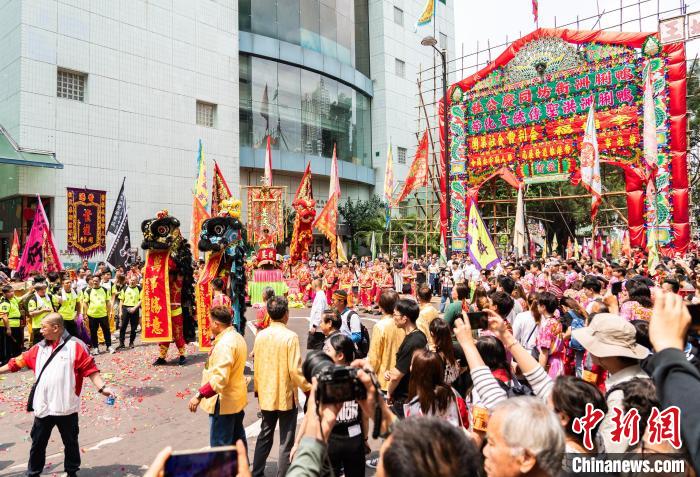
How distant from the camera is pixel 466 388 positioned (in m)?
3.87

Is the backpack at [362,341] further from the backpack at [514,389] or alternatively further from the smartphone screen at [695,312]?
the smartphone screen at [695,312]

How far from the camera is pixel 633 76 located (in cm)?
1925

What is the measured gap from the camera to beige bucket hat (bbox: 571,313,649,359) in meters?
2.78

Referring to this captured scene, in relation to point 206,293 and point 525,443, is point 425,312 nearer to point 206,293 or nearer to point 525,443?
point 525,443

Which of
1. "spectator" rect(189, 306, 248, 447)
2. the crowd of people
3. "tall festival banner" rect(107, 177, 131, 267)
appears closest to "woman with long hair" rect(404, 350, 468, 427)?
the crowd of people

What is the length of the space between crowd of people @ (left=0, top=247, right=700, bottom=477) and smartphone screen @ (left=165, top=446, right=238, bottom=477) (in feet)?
0.16

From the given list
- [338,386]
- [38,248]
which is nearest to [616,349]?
[338,386]

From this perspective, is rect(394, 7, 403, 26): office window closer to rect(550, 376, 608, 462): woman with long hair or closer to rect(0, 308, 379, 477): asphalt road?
rect(0, 308, 379, 477): asphalt road

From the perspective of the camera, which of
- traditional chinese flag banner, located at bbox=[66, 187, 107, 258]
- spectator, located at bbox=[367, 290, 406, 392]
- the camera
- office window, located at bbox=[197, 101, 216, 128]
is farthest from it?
office window, located at bbox=[197, 101, 216, 128]

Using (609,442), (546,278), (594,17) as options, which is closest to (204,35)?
(594,17)

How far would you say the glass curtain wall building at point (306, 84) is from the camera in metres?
27.9

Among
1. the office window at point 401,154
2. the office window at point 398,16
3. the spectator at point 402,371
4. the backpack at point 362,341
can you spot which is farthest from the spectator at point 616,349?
the office window at point 398,16

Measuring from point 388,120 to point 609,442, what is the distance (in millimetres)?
34296

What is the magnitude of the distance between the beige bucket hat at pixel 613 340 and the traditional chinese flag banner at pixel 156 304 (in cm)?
749
